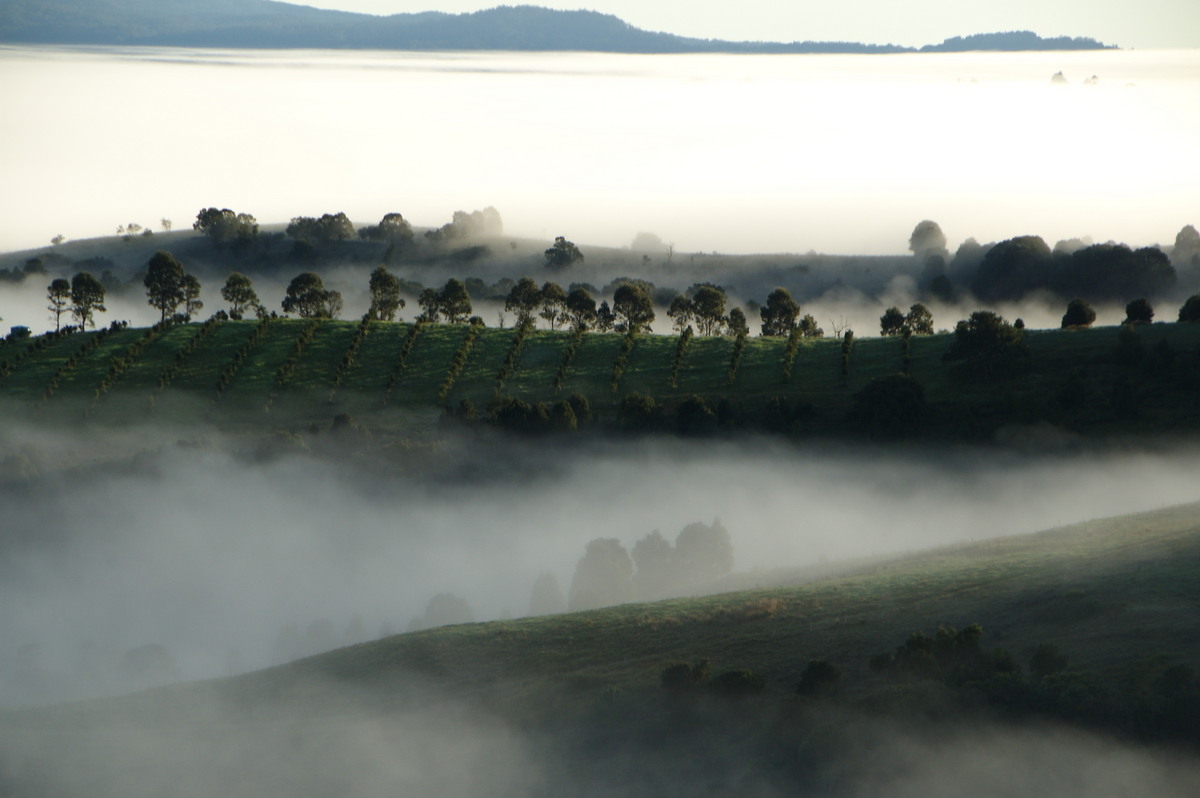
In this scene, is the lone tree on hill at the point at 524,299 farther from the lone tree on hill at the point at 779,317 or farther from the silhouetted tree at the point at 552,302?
the lone tree on hill at the point at 779,317

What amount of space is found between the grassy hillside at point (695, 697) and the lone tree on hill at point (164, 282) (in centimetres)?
13122

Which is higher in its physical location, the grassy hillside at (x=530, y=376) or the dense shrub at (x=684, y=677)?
the grassy hillside at (x=530, y=376)

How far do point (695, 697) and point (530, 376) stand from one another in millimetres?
96355

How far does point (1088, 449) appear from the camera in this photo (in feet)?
354

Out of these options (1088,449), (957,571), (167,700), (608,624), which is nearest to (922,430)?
(1088,449)

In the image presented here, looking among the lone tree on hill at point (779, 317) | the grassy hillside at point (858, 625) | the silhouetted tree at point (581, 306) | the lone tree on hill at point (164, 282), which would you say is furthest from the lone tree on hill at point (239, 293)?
the grassy hillside at point (858, 625)

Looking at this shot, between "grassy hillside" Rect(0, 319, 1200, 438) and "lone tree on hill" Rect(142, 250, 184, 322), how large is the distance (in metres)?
15.3

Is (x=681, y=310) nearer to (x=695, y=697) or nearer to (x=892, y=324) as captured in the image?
(x=892, y=324)

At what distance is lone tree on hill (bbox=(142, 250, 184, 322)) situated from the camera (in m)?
186

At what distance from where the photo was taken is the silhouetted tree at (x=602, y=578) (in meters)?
95.7

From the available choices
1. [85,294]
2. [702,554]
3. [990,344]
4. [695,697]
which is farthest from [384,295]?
[695,697]

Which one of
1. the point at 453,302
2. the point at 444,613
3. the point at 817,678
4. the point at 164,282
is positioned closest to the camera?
the point at 817,678

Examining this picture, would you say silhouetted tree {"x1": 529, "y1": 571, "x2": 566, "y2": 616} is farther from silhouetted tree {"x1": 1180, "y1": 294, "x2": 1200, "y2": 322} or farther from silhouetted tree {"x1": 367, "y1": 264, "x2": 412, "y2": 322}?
silhouetted tree {"x1": 367, "y1": 264, "x2": 412, "y2": 322}

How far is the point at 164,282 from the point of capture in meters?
186
